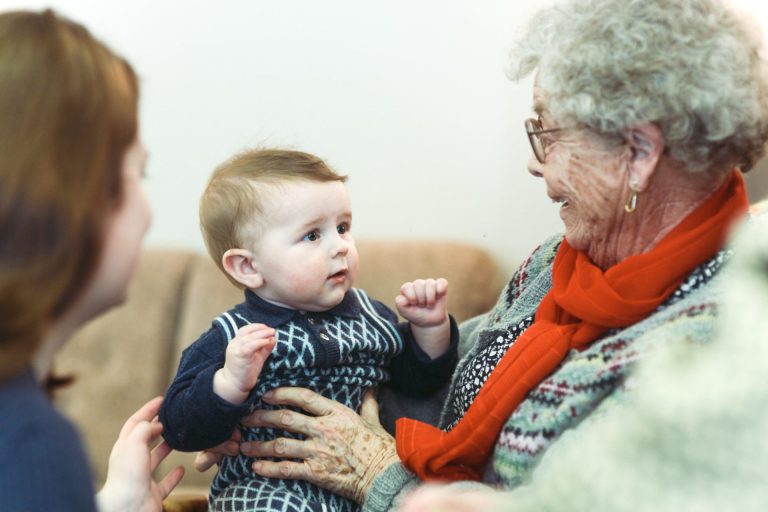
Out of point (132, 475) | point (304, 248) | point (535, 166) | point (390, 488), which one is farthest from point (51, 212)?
point (535, 166)

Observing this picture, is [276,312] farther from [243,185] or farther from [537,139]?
[537,139]

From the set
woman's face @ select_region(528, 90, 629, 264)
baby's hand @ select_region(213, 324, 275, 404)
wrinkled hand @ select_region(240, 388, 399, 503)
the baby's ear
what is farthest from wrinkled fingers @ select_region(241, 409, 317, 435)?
→ woman's face @ select_region(528, 90, 629, 264)

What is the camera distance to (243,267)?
150 cm

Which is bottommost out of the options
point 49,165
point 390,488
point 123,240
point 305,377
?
point 390,488

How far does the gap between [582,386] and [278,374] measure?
58 centimetres

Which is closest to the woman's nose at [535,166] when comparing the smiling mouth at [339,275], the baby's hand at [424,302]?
the baby's hand at [424,302]

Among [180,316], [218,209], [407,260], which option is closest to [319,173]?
[218,209]

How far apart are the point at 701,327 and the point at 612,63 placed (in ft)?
1.38

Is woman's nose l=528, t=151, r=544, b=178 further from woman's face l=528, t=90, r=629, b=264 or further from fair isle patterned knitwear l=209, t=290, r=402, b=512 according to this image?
fair isle patterned knitwear l=209, t=290, r=402, b=512

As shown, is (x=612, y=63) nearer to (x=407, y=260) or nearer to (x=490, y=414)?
(x=490, y=414)

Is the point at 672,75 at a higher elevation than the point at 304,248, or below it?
higher

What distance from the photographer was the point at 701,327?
1035 millimetres

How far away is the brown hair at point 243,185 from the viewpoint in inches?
58.1

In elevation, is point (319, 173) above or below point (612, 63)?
below
